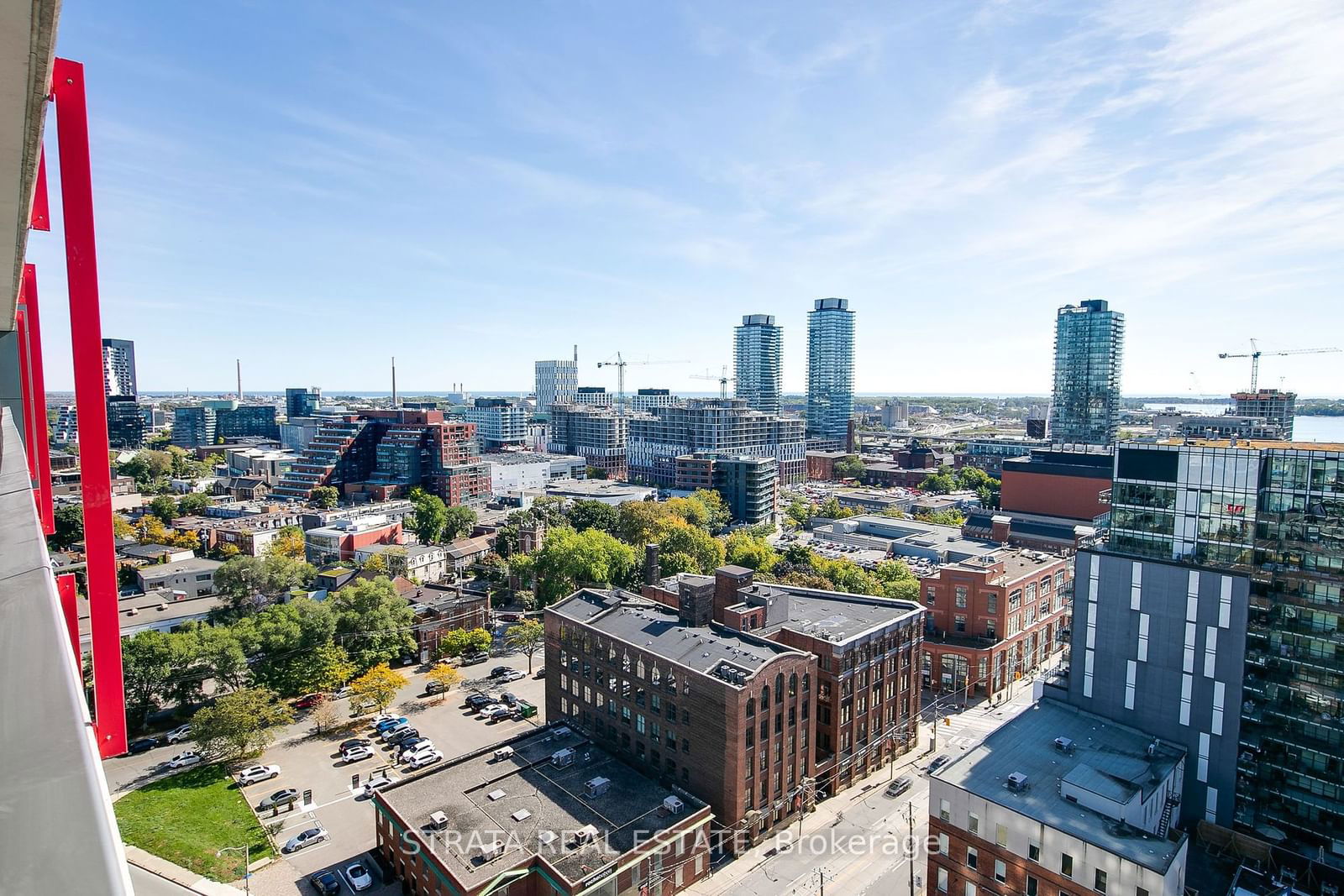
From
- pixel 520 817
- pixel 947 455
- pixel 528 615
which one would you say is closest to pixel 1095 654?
pixel 520 817

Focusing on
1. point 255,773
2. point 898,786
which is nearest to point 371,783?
point 255,773

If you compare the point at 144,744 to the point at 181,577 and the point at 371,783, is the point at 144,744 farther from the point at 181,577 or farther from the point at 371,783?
the point at 181,577

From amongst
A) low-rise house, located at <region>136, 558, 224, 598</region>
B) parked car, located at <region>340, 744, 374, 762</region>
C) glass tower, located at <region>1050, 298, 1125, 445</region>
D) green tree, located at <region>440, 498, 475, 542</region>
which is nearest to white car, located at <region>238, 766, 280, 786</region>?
parked car, located at <region>340, 744, 374, 762</region>

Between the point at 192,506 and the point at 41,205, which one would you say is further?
the point at 192,506

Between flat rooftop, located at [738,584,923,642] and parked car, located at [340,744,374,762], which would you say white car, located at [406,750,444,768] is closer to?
parked car, located at [340,744,374,762]

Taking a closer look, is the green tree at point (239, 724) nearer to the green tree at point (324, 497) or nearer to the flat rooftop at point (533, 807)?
the flat rooftop at point (533, 807)
